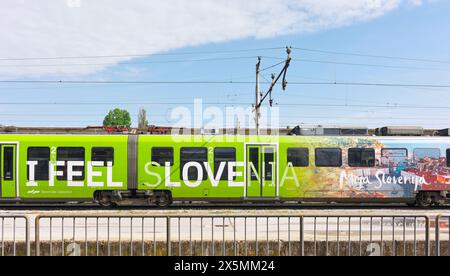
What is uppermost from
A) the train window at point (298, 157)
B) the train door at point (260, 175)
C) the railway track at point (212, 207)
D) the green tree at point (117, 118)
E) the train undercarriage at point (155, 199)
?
the green tree at point (117, 118)

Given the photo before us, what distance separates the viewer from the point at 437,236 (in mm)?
6211

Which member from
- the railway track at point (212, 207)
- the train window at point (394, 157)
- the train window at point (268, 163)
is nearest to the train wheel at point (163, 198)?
the railway track at point (212, 207)

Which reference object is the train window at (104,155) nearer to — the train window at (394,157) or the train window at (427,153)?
the train window at (394,157)

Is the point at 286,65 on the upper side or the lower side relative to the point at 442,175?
upper

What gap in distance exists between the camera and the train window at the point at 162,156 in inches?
516

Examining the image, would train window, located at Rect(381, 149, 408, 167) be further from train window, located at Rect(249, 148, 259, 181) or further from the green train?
train window, located at Rect(249, 148, 259, 181)

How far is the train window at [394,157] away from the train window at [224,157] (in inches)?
219

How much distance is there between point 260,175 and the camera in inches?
520

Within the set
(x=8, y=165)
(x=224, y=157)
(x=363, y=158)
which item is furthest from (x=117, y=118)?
(x=363, y=158)

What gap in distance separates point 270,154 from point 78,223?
6805 mm

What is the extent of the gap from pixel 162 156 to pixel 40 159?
4293mm
